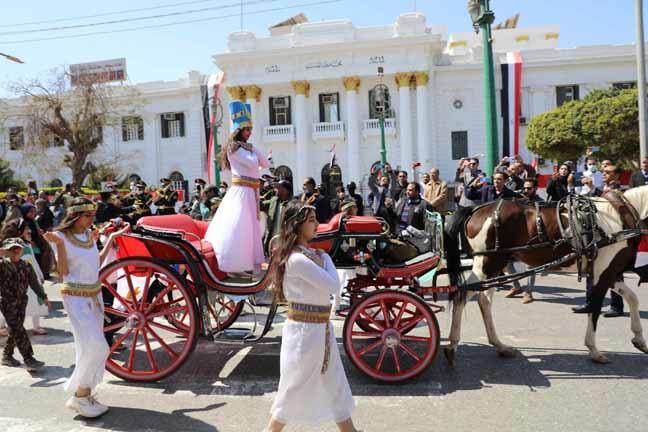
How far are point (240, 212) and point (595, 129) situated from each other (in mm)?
25342

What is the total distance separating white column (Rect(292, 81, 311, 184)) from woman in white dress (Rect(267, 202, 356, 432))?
109ft

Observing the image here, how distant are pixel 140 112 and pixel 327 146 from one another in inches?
514

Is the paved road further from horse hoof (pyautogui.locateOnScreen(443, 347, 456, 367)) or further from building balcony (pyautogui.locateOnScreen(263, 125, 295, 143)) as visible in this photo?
building balcony (pyautogui.locateOnScreen(263, 125, 295, 143))

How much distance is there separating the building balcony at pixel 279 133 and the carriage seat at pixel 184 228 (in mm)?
31595

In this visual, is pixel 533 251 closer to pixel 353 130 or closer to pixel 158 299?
pixel 158 299

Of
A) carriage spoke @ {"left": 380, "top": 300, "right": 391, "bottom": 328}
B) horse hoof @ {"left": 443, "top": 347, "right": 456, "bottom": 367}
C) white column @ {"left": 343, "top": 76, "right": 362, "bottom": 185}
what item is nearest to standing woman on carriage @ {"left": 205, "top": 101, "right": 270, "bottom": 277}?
carriage spoke @ {"left": 380, "top": 300, "right": 391, "bottom": 328}

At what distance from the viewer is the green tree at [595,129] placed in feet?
87.4

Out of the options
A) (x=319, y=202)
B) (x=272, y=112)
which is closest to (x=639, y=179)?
(x=319, y=202)

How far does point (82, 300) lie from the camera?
4664mm

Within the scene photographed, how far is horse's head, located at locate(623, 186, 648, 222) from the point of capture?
5.87 metres

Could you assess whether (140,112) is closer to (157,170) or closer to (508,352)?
(157,170)

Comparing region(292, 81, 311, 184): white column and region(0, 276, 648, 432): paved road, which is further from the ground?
region(292, 81, 311, 184): white column

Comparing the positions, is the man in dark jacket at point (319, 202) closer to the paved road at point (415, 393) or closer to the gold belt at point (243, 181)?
the paved road at point (415, 393)

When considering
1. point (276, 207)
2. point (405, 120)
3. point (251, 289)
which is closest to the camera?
point (251, 289)
